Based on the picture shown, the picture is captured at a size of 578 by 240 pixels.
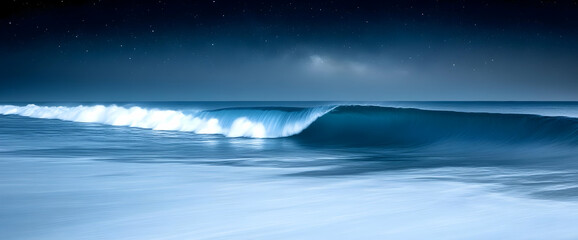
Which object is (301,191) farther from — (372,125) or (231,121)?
(231,121)

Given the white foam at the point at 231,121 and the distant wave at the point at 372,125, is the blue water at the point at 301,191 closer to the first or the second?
the distant wave at the point at 372,125

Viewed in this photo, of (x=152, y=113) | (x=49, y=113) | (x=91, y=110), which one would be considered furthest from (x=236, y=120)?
(x=49, y=113)

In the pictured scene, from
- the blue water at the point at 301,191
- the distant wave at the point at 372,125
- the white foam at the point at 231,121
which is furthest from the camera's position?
the white foam at the point at 231,121

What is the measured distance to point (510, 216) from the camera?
12.2 feet

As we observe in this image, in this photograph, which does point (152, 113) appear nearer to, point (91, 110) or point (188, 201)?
point (91, 110)

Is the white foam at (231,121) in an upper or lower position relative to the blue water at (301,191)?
upper

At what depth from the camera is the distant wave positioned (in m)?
11.3

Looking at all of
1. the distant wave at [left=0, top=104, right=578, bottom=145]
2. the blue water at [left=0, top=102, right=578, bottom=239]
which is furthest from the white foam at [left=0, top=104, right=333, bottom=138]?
the blue water at [left=0, top=102, right=578, bottom=239]

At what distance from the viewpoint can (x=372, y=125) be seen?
15258 mm

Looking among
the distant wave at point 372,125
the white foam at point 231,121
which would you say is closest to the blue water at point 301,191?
the distant wave at point 372,125

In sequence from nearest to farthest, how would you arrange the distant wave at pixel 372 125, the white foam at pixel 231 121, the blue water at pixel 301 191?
the blue water at pixel 301 191 → the distant wave at pixel 372 125 → the white foam at pixel 231 121

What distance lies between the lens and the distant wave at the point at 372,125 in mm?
11312

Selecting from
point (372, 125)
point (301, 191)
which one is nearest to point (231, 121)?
point (372, 125)

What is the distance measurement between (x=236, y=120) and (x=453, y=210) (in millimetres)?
13678
